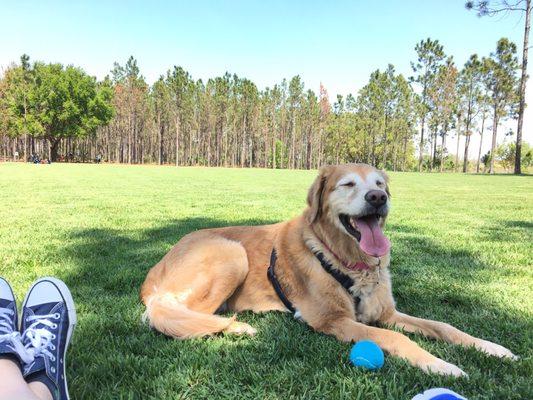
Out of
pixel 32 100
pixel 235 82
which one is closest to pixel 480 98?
pixel 235 82

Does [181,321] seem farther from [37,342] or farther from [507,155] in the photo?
[507,155]

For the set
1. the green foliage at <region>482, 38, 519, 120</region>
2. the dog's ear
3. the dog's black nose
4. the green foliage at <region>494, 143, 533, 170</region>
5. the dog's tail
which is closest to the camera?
the dog's tail

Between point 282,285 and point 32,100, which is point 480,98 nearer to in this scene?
point 282,285

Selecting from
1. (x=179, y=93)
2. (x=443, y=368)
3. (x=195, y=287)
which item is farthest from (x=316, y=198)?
(x=179, y=93)

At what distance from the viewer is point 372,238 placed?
328 cm

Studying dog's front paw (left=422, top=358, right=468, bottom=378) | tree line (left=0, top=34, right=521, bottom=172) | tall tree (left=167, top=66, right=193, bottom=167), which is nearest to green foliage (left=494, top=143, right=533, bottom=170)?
tree line (left=0, top=34, right=521, bottom=172)

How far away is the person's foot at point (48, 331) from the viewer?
6.64ft

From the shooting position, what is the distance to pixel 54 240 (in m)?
6.39

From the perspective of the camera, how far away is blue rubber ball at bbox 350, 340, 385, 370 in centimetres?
248

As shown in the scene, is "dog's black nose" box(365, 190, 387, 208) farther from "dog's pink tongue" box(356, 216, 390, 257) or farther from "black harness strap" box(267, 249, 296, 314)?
"black harness strap" box(267, 249, 296, 314)

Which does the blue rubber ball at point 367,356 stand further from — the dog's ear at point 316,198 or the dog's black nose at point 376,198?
the dog's ear at point 316,198

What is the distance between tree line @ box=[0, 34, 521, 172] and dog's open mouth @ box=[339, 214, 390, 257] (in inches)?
1757

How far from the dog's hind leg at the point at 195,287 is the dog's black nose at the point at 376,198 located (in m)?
1.22

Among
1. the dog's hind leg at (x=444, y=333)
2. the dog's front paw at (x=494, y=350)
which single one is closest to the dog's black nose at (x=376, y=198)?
the dog's hind leg at (x=444, y=333)
